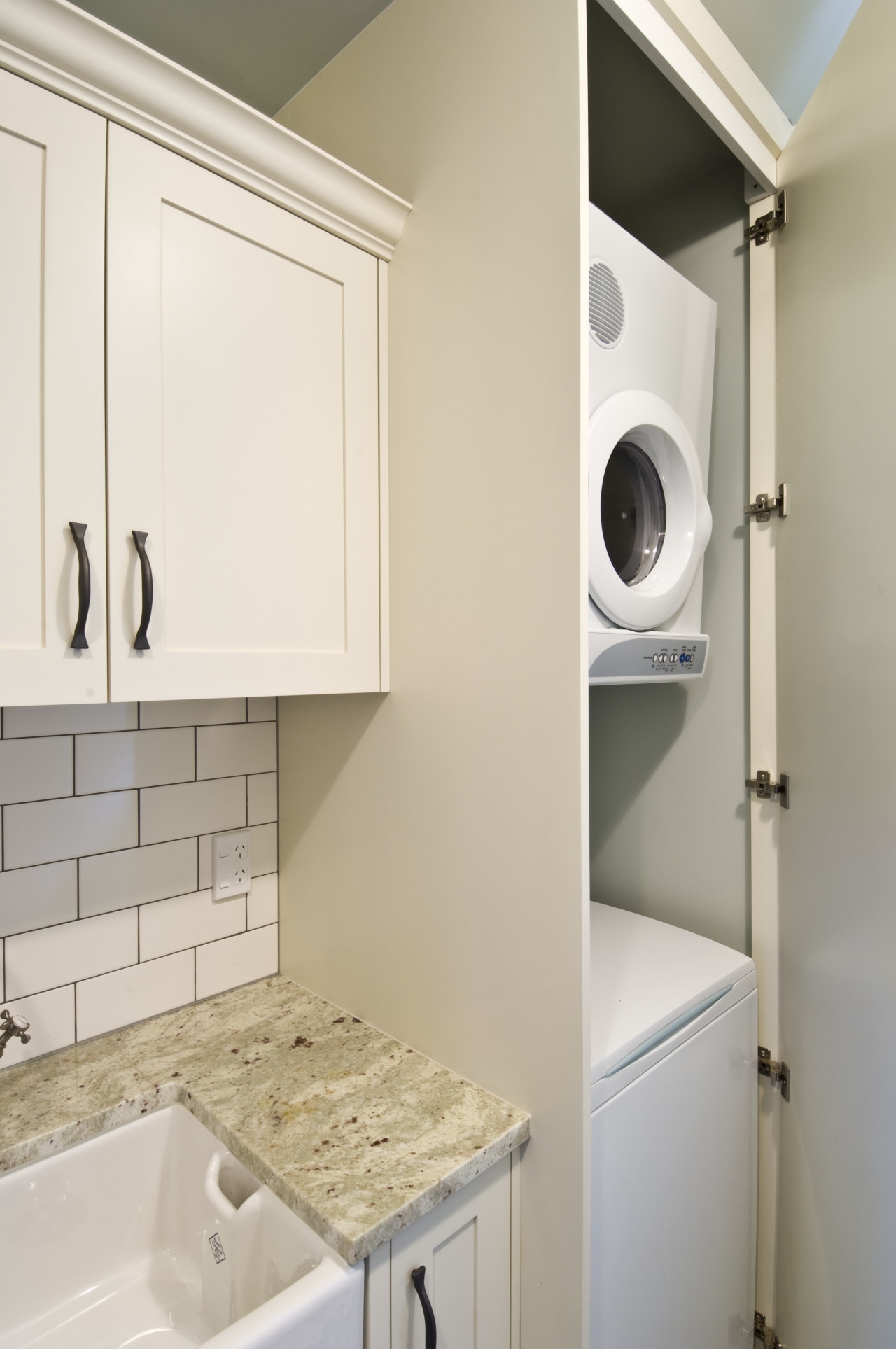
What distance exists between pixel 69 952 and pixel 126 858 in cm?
16

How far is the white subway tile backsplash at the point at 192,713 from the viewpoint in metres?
1.21

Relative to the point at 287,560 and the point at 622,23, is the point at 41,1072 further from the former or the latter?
the point at 622,23

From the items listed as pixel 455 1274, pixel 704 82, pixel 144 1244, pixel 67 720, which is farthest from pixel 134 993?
pixel 704 82

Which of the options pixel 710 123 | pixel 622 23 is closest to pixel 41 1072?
pixel 622 23

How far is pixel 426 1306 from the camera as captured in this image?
806mm

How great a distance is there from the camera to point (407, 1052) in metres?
1.11

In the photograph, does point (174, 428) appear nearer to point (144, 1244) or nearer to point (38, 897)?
point (38, 897)

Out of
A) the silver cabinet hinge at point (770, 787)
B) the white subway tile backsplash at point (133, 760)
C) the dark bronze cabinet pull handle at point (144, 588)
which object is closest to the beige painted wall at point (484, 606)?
the white subway tile backsplash at point (133, 760)

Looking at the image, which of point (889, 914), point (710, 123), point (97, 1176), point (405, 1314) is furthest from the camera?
point (710, 123)

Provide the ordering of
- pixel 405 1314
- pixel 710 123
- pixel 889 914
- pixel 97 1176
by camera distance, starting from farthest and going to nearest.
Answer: pixel 710 123 → pixel 889 914 → pixel 97 1176 → pixel 405 1314

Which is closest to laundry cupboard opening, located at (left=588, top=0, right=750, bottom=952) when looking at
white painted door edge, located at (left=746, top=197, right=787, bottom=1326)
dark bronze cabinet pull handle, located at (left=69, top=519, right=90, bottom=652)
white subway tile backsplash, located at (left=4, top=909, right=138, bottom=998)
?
white painted door edge, located at (left=746, top=197, right=787, bottom=1326)

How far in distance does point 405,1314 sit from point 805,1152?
80 cm

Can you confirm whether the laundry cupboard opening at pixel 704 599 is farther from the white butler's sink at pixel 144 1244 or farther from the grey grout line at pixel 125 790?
the white butler's sink at pixel 144 1244

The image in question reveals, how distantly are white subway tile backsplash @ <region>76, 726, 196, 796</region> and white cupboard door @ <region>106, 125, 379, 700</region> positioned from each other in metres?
0.33
